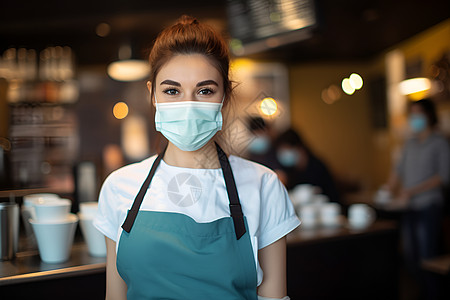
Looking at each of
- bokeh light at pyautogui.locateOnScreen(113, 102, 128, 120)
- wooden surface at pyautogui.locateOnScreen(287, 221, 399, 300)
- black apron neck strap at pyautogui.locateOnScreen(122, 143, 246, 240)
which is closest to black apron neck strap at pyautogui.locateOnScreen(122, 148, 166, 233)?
black apron neck strap at pyautogui.locateOnScreen(122, 143, 246, 240)

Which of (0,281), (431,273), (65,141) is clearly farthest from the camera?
(65,141)

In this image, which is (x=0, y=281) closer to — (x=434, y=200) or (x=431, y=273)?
(x=431, y=273)

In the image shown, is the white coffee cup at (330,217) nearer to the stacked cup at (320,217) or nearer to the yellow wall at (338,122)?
the stacked cup at (320,217)

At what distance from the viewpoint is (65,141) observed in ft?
18.4

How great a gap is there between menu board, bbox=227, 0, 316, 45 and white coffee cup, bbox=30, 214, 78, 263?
2137mm

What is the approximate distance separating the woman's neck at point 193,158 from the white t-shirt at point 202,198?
2 centimetres

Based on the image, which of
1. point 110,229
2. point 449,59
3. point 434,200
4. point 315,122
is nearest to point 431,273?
point 434,200

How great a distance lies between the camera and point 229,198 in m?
1.30

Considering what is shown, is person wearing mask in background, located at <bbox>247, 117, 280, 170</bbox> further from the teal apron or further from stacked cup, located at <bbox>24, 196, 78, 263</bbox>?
the teal apron

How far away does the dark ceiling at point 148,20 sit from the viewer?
379cm

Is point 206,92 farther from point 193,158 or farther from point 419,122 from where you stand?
point 419,122

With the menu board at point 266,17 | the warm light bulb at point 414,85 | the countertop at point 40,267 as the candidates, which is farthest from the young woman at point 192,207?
the warm light bulb at point 414,85

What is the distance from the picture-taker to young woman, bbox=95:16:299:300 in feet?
4.00

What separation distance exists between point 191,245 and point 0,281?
717 millimetres
